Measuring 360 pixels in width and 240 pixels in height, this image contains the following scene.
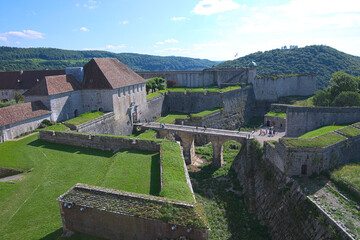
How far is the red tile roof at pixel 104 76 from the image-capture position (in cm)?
3033

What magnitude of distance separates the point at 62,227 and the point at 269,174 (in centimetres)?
1561

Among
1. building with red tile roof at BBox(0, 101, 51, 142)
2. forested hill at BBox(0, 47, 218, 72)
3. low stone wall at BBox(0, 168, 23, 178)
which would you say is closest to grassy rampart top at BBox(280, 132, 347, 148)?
low stone wall at BBox(0, 168, 23, 178)

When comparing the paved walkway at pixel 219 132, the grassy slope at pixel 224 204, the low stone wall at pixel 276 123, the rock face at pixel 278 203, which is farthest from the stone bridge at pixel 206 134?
the low stone wall at pixel 276 123

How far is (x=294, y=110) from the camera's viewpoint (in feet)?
88.1

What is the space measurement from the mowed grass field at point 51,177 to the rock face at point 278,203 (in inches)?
355

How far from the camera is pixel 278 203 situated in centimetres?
1819

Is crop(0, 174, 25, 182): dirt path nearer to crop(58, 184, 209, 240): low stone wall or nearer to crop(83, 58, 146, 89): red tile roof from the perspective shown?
crop(58, 184, 209, 240): low stone wall

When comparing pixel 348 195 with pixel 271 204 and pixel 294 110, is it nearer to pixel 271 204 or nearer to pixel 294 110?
pixel 271 204

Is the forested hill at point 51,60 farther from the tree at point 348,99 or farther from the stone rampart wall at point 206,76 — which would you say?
the tree at point 348,99

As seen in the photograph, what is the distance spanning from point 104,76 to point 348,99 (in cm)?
2945

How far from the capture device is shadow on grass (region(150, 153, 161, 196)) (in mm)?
13562

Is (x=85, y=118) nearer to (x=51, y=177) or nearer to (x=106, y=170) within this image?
(x=51, y=177)

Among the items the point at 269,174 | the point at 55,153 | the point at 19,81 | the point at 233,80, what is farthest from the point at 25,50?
the point at 269,174

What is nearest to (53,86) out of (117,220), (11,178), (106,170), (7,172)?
(7,172)
